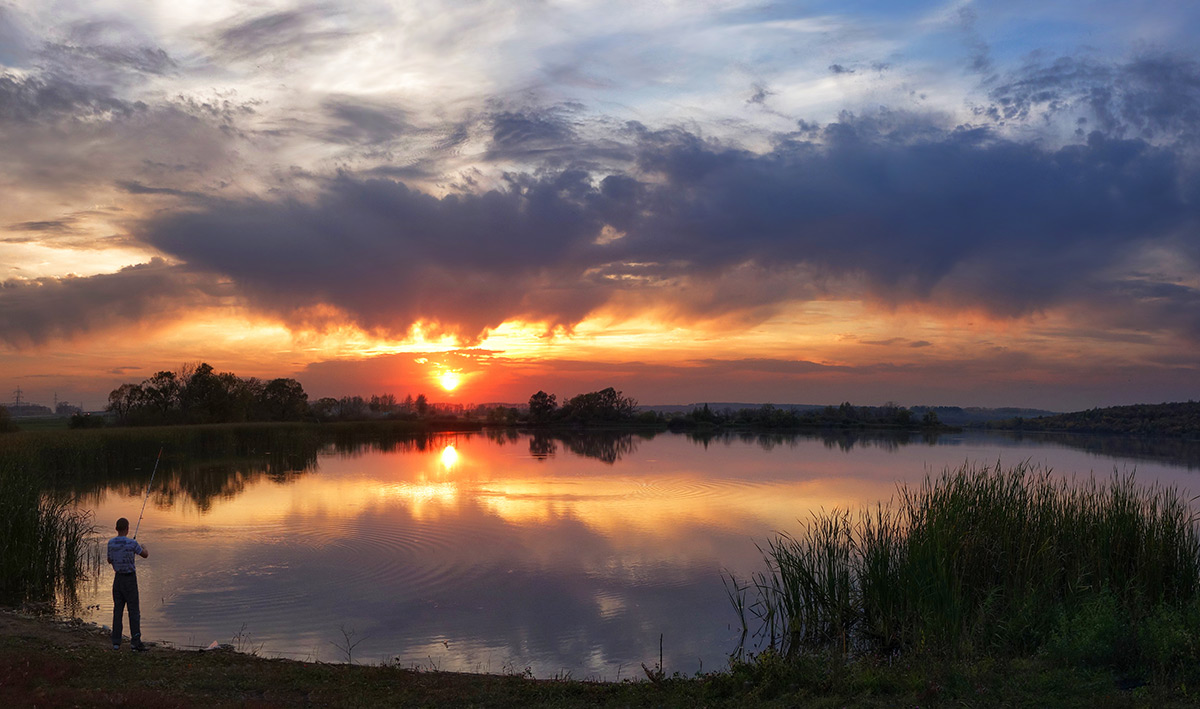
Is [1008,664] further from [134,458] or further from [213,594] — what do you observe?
[134,458]

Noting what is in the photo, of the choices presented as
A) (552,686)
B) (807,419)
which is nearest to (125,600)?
(552,686)

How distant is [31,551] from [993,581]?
52.3 ft

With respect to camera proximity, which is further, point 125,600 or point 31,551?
point 31,551

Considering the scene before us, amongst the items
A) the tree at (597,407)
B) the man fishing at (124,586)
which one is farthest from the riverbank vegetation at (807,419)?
the man fishing at (124,586)

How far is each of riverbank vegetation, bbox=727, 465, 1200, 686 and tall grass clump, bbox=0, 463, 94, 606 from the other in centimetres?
1215

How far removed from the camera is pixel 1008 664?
7.40 metres

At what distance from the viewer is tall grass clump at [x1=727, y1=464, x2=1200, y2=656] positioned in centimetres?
910

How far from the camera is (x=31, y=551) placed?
1342 cm

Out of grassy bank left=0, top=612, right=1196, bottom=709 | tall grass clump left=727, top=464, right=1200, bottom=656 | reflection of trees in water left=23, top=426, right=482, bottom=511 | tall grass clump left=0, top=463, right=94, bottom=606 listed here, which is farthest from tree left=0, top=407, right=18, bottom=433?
tall grass clump left=727, top=464, right=1200, bottom=656

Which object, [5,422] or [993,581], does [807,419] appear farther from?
[993,581]

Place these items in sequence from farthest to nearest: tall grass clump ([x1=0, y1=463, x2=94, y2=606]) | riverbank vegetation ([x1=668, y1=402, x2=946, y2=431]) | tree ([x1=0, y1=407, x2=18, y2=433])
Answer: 1. riverbank vegetation ([x1=668, y1=402, x2=946, y2=431])
2. tree ([x1=0, y1=407, x2=18, y2=433])
3. tall grass clump ([x1=0, y1=463, x2=94, y2=606])

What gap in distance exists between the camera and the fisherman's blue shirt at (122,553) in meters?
9.18

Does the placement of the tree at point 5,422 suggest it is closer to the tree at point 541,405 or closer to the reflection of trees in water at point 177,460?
the reflection of trees in water at point 177,460

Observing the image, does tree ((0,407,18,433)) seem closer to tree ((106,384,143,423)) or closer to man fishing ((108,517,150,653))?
tree ((106,384,143,423))
